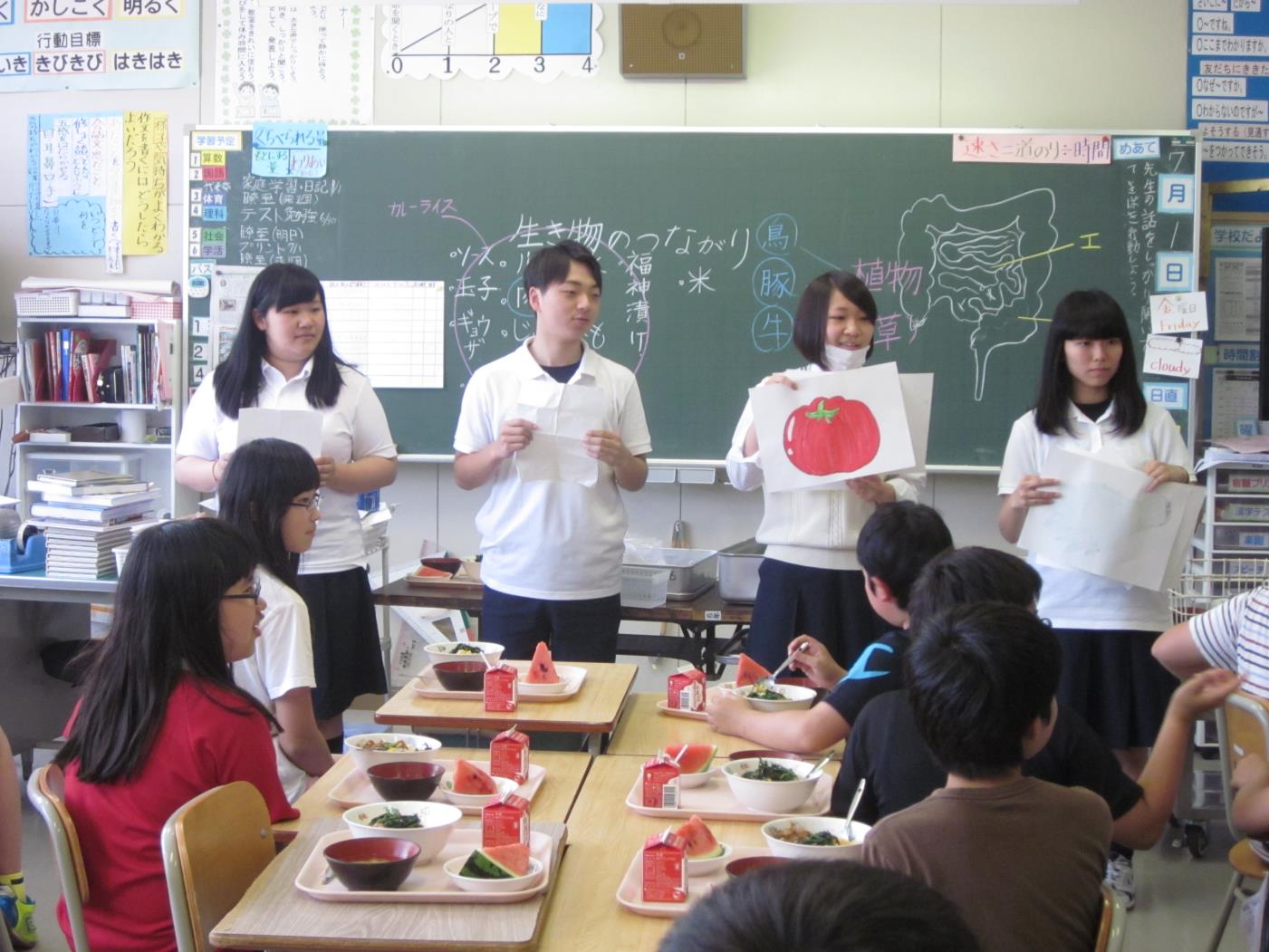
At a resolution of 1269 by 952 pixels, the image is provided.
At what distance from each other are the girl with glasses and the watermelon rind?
0.67m

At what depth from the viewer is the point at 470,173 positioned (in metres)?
4.84

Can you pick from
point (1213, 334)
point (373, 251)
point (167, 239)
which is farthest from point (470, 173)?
point (1213, 334)

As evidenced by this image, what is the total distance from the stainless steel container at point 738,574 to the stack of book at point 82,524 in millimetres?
1760

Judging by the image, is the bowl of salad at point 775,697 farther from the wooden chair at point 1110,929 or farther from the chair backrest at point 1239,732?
the wooden chair at point 1110,929

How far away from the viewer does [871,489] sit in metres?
2.82

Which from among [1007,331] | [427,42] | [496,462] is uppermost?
[427,42]

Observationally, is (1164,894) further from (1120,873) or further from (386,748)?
(386,748)

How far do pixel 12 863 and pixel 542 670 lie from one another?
1.38m

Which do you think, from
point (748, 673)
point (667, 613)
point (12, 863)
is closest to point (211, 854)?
point (748, 673)

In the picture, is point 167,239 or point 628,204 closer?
point 628,204

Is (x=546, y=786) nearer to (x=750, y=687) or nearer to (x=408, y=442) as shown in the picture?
(x=750, y=687)

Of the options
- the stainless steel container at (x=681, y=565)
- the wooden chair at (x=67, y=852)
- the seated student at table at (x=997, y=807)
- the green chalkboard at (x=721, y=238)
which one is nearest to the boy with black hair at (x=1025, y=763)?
the seated student at table at (x=997, y=807)

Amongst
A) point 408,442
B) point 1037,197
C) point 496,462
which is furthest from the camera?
point 408,442

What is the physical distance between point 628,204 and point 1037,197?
1.49 meters
